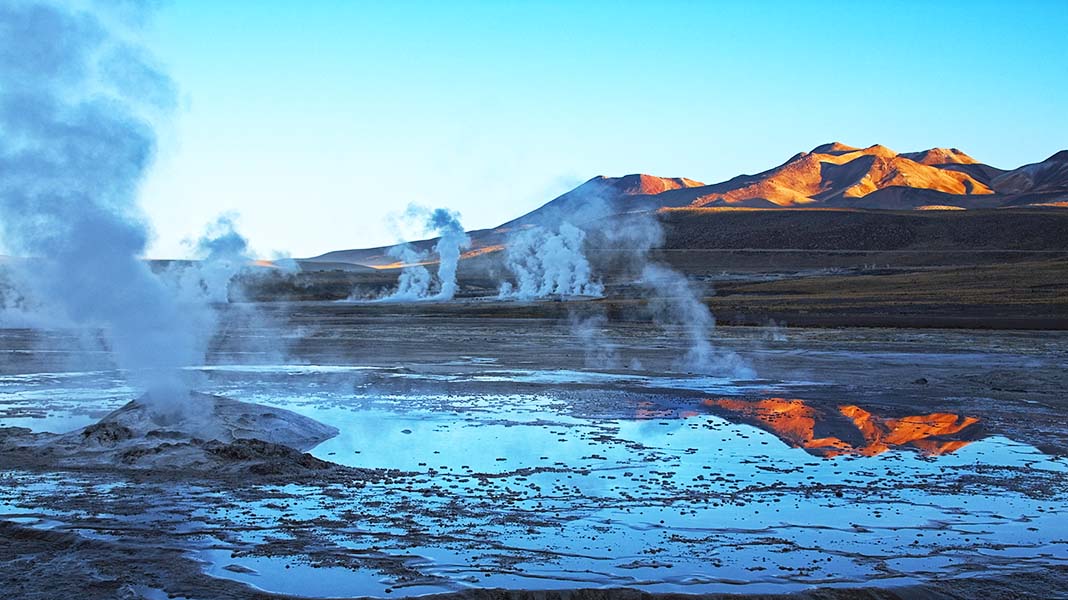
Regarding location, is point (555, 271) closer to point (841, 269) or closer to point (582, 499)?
point (841, 269)

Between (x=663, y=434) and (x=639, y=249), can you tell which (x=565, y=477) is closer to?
(x=663, y=434)

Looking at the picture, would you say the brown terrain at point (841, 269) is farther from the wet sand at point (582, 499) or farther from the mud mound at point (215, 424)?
the mud mound at point (215, 424)

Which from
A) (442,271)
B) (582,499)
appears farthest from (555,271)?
(582,499)

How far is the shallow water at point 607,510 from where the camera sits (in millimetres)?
10477

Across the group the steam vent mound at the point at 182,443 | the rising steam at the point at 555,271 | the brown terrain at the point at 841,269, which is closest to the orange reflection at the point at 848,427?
the steam vent mound at the point at 182,443

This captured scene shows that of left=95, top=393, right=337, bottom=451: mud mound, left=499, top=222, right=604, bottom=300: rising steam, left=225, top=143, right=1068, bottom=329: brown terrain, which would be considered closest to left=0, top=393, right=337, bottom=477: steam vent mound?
Answer: left=95, top=393, right=337, bottom=451: mud mound

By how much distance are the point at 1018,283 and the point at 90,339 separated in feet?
209

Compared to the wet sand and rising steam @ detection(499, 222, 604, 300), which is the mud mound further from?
rising steam @ detection(499, 222, 604, 300)

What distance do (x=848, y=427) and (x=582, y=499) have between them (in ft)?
31.5

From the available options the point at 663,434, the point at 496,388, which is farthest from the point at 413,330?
the point at 663,434

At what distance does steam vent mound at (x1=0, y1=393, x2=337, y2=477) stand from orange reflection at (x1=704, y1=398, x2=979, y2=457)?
9164mm

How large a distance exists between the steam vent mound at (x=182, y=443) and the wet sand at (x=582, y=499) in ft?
1.20

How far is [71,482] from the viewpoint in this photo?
14.4 m

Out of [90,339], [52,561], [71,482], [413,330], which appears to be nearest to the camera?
[52,561]
